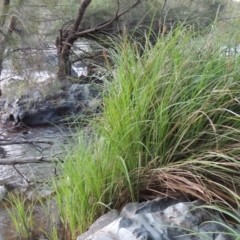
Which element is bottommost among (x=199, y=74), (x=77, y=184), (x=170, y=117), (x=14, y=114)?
(x=14, y=114)

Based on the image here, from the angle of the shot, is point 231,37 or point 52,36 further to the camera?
point 52,36

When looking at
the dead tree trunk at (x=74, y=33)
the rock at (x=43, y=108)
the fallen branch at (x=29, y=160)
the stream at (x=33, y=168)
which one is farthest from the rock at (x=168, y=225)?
the rock at (x=43, y=108)

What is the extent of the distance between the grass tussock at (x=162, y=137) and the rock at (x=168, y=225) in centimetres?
10

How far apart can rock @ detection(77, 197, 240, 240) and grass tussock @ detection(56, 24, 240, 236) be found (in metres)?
0.10

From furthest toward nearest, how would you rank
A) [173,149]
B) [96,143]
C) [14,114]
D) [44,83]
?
[14,114]
[44,83]
[96,143]
[173,149]

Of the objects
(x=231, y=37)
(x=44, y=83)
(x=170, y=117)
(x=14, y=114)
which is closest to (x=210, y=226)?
(x=170, y=117)

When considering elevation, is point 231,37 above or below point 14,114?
above

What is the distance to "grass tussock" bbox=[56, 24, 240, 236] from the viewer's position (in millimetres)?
1660

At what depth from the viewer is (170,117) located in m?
1.75

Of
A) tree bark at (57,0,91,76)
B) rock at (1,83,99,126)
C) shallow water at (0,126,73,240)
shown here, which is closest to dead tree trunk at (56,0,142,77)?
tree bark at (57,0,91,76)

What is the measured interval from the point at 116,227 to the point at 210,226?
0.33m

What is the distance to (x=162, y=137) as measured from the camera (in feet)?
5.74

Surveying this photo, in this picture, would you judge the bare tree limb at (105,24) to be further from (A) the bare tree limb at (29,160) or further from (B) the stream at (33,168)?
(A) the bare tree limb at (29,160)

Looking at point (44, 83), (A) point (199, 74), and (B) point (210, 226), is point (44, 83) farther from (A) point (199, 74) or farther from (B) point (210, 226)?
(B) point (210, 226)
